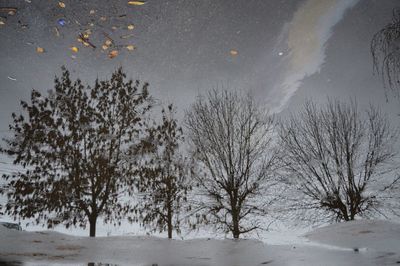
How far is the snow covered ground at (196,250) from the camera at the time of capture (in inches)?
138

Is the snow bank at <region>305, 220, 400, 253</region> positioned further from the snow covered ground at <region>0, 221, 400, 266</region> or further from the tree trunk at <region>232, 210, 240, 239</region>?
the tree trunk at <region>232, 210, 240, 239</region>

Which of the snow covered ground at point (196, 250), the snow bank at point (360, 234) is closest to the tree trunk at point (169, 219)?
the snow covered ground at point (196, 250)

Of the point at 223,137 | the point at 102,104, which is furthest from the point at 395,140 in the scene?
the point at 102,104

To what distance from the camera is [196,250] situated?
185 inches

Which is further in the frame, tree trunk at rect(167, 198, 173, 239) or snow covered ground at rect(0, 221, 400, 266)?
tree trunk at rect(167, 198, 173, 239)

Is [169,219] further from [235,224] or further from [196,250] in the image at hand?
[196,250]

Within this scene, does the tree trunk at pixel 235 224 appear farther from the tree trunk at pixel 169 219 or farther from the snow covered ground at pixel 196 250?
the snow covered ground at pixel 196 250

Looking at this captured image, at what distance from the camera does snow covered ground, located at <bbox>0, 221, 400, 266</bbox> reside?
138 inches

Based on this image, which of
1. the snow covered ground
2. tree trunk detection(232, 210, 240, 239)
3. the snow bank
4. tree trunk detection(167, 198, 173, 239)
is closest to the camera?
the snow covered ground

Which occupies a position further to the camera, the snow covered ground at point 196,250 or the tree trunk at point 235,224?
the tree trunk at point 235,224

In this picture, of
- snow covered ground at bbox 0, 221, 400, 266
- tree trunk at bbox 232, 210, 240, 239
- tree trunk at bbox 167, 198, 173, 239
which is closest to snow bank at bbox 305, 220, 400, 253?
snow covered ground at bbox 0, 221, 400, 266

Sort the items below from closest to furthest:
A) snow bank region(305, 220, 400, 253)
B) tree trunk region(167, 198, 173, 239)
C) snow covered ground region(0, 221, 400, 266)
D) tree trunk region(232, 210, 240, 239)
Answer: snow covered ground region(0, 221, 400, 266), snow bank region(305, 220, 400, 253), tree trunk region(232, 210, 240, 239), tree trunk region(167, 198, 173, 239)

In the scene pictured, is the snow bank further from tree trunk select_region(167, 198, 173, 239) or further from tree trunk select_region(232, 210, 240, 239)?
tree trunk select_region(167, 198, 173, 239)

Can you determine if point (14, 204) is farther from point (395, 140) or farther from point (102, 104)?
point (395, 140)
